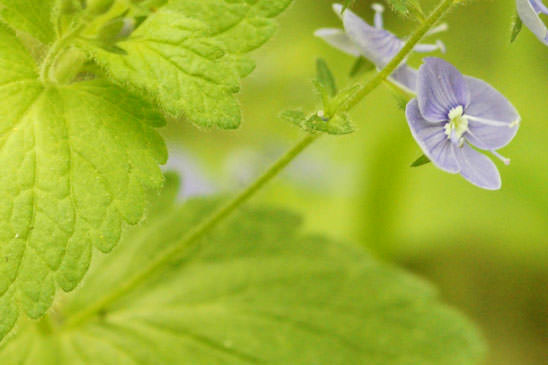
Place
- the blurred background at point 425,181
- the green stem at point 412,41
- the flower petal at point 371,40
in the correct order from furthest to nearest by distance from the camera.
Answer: the blurred background at point 425,181 → the flower petal at point 371,40 → the green stem at point 412,41

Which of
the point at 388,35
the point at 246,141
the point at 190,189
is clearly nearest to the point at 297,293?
the point at 388,35

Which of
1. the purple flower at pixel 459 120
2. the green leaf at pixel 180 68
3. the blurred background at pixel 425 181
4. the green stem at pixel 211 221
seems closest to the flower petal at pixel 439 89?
the purple flower at pixel 459 120

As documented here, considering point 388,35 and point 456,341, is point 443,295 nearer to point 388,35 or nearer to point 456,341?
point 456,341

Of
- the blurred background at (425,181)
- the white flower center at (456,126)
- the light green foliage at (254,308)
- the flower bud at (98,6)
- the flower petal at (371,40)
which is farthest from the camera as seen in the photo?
the blurred background at (425,181)

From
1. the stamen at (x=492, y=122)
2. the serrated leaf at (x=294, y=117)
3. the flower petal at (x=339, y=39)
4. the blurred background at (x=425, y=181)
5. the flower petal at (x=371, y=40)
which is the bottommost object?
the serrated leaf at (x=294, y=117)

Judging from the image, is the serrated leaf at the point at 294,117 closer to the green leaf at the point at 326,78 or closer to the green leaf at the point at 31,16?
the green leaf at the point at 326,78

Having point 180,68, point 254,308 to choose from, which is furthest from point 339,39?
point 254,308
